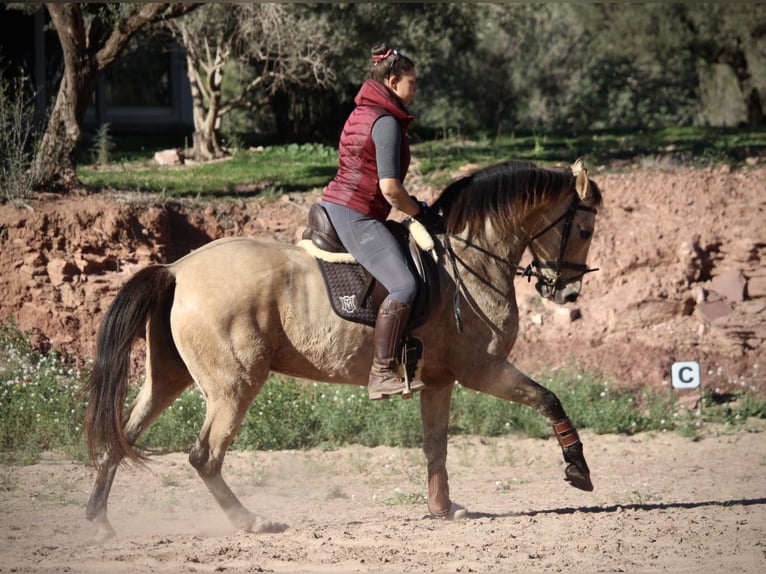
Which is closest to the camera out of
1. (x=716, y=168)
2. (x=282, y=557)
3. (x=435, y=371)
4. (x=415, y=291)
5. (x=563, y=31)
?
(x=282, y=557)

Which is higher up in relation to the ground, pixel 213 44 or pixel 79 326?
pixel 213 44

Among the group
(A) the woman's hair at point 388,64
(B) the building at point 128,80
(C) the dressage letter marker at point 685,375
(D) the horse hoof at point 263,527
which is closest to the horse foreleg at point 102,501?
(D) the horse hoof at point 263,527

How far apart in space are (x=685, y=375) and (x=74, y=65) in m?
8.45

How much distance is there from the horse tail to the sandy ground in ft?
2.24

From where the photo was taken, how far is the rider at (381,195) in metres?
6.73

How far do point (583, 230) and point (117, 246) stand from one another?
22.3ft

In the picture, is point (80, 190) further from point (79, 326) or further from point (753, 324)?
point (753, 324)

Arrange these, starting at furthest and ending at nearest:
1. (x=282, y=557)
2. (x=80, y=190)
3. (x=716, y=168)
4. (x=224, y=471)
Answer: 1. (x=716, y=168)
2. (x=80, y=190)
3. (x=224, y=471)
4. (x=282, y=557)

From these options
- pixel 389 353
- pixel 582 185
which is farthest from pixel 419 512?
pixel 582 185

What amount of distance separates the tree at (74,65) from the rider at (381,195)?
6.84 m

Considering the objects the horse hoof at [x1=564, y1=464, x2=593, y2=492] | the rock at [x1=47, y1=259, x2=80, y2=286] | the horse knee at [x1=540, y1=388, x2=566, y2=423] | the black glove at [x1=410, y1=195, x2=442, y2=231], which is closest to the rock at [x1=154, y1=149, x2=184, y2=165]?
the rock at [x1=47, y1=259, x2=80, y2=286]

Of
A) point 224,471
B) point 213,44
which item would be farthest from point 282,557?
point 213,44

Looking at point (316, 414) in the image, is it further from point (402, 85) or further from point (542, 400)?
point (402, 85)

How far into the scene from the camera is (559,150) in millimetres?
17000
